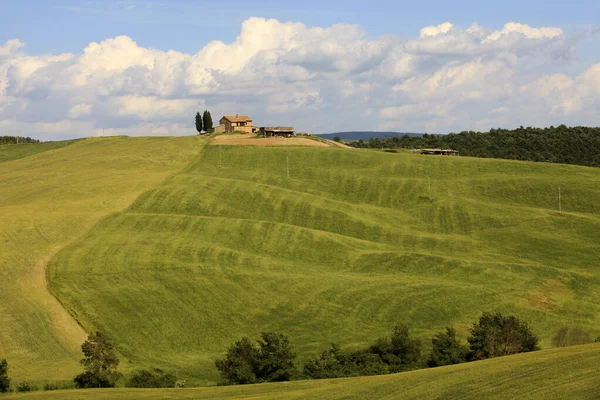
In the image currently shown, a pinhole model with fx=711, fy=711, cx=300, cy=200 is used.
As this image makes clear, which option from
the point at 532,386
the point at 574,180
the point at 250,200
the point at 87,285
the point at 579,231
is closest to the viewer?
the point at 532,386

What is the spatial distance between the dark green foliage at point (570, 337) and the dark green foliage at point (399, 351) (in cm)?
1599

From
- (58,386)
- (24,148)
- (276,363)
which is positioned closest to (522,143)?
(24,148)

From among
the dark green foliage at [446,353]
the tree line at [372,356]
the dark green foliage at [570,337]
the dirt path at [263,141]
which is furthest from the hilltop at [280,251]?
the dirt path at [263,141]

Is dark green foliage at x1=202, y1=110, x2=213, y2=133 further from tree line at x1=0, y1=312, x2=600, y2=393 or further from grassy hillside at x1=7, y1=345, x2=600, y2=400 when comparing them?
grassy hillside at x1=7, y1=345, x2=600, y2=400

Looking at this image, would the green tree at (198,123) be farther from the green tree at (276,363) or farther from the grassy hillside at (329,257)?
the green tree at (276,363)

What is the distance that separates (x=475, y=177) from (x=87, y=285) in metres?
74.1

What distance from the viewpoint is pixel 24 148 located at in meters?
166

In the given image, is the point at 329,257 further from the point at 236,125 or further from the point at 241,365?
the point at 236,125

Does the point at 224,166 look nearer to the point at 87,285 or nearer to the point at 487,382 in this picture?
the point at 87,285

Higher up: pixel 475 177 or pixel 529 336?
pixel 475 177

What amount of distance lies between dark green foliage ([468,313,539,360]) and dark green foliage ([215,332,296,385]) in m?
13.1

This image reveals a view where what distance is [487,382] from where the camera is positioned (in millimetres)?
31531

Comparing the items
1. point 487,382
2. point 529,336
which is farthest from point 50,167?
point 487,382

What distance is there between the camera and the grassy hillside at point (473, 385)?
2950 cm
